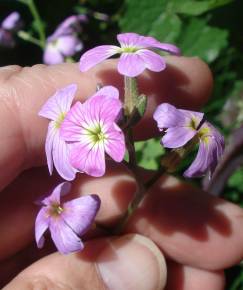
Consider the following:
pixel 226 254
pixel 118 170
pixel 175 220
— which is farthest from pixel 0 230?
pixel 226 254

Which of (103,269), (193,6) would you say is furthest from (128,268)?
(193,6)

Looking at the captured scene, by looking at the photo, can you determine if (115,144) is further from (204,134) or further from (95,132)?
(204,134)

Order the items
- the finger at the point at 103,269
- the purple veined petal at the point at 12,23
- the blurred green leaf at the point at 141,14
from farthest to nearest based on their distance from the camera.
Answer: the purple veined petal at the point at 12,23 → the blurred green leaf at the point at 141,14 → the finger at the point at 103,269

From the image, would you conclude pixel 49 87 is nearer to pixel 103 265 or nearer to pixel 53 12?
pixel 103 265

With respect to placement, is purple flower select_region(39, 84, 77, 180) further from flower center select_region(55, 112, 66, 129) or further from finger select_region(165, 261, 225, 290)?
finger select_region(165, 261, 225, 290)

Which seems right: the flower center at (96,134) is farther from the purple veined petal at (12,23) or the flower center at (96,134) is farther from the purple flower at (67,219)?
the purple veined petal at (12,23)

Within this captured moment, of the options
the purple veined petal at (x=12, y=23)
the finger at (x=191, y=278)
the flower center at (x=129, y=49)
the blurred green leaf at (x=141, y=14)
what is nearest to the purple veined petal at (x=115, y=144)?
the flower center at (x=129, y=49)
